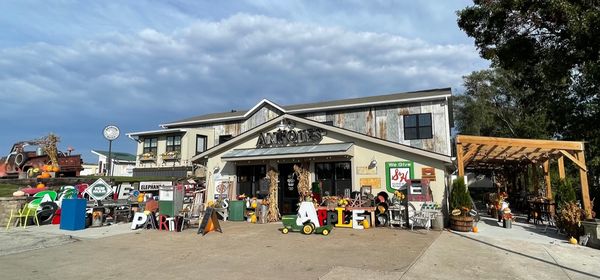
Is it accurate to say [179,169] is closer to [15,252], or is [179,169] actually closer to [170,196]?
[170,196]

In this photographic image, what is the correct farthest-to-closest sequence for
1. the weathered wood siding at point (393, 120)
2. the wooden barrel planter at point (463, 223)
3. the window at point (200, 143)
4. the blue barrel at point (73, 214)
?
the window at point (200, 143)
the weathered wood siding at point (393, 120)
the blue barrel at point (73, 214)
the wooden barrel planter at point (463, 223)

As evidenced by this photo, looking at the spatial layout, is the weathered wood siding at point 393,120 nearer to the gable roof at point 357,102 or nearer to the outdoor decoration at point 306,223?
the gable roof at point 357,102

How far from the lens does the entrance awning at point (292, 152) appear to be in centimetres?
1424

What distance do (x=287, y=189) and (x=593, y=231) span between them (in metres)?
10.4

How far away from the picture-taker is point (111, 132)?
24.2 metres

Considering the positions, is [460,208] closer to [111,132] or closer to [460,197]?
[460,197]

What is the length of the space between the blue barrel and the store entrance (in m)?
7.40

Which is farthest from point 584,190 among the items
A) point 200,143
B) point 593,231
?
point 200,143

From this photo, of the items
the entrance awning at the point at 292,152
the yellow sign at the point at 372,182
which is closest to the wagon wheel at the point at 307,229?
the entrance awning at the point at 292,152

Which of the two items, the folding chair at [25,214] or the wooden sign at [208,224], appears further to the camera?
the folding chair at [25,214]

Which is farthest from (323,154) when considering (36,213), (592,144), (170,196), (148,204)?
(592,144)

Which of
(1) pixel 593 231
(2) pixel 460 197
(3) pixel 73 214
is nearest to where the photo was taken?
(1) pixel 593 231

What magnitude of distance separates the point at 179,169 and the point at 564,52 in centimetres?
2357

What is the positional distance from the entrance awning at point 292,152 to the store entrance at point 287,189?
803 millimetres
